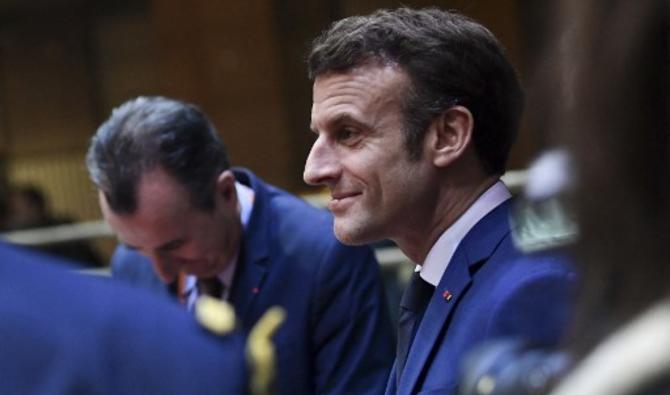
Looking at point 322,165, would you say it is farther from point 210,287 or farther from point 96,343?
point 96,343

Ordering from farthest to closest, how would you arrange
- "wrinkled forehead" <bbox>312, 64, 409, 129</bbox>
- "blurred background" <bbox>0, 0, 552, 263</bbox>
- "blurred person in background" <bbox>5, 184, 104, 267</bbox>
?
"blurred background" <bbox>0, 0, 552, 263</bbox> < "blurred person in background" <bbox>5, 184, 104, 267</bbox> < "wrinkled forehead" <bbox>312, 64, 409, 129</bbox>

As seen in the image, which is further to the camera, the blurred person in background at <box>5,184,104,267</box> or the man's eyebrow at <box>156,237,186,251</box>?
the blurred person in background at <box>5,184,104,267</box>

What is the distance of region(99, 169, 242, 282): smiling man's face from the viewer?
4098 millimetres

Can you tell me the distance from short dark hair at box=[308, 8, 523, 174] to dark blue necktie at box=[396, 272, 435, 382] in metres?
0.29

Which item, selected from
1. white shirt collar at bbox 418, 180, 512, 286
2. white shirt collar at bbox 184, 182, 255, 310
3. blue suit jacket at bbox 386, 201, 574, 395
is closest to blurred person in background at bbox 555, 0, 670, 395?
blue suit jacket at bbox 386, 201, 574, 395

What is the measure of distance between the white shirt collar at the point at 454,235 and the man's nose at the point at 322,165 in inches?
11.9

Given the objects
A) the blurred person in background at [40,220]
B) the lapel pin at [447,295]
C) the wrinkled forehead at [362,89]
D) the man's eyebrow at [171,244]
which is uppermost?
the wrinkled forehead at [362,89]

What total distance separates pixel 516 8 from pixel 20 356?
366 cm

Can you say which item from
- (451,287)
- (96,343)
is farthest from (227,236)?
(96,343)

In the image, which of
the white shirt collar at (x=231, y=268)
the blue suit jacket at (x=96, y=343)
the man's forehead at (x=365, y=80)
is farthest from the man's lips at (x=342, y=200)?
the blue suit jacket at (x=96, y=343)

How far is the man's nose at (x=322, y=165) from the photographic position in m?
3.24

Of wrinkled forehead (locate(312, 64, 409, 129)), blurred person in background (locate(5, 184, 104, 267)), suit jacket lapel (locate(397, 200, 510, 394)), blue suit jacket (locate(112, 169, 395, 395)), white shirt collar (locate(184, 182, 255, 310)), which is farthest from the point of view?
blurred person in background (locate(5, 184, 104, 267))

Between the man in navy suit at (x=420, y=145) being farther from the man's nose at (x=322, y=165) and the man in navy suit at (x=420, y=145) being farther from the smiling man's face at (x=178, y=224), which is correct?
the smiling man's face at (x=178, y=224)

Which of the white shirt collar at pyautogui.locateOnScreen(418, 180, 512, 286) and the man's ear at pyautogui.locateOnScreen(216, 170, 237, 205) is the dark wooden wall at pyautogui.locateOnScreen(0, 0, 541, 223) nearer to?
the man's ear at pyautogui.locateOnScreen(216, 170, 237, 205)
